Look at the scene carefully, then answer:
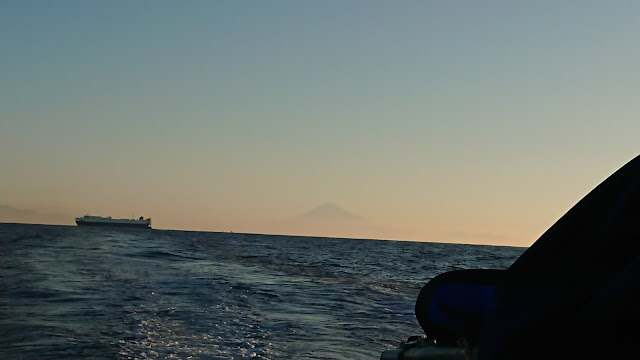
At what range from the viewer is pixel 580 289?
154cm

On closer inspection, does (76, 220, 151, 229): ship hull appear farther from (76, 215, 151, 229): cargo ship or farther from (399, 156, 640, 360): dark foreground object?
(399, 156, 640, 360): dark foreground object

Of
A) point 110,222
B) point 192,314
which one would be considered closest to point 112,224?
point 110,222

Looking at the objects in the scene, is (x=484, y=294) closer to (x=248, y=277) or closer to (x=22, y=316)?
(x=22, y=316)

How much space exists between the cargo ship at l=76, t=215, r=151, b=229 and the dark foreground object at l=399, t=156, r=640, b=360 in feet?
475

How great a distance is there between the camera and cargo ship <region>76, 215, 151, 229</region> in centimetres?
13988

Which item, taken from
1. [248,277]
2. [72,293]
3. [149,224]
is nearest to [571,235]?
[72,293]

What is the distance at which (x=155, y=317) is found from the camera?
12414mm

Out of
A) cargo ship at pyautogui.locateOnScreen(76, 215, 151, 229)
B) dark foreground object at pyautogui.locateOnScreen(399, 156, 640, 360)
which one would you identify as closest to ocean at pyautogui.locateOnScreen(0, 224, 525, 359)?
dark foreground object at pyautogui.locateOnScreen(399, 156, 640, 360)

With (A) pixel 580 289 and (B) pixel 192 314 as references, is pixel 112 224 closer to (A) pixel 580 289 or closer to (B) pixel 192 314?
(B) pixel 192 314

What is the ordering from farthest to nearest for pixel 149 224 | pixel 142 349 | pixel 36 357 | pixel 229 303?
1. pixel 149 224
2. pixel 229 303
3. pixel 142 349
4. pixel 36 357

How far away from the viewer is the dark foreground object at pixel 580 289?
4.48 feet

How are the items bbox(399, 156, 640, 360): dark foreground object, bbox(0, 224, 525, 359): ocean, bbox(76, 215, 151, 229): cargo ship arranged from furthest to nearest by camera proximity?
1. bbox(76, 215, 151, 229): cargo ship
2. bbox(0, 224, 525, 359): ocean
3. bbox(399, 156, 640, 360): dark foreground object

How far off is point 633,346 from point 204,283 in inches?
706

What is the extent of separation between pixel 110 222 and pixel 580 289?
5787 inches
